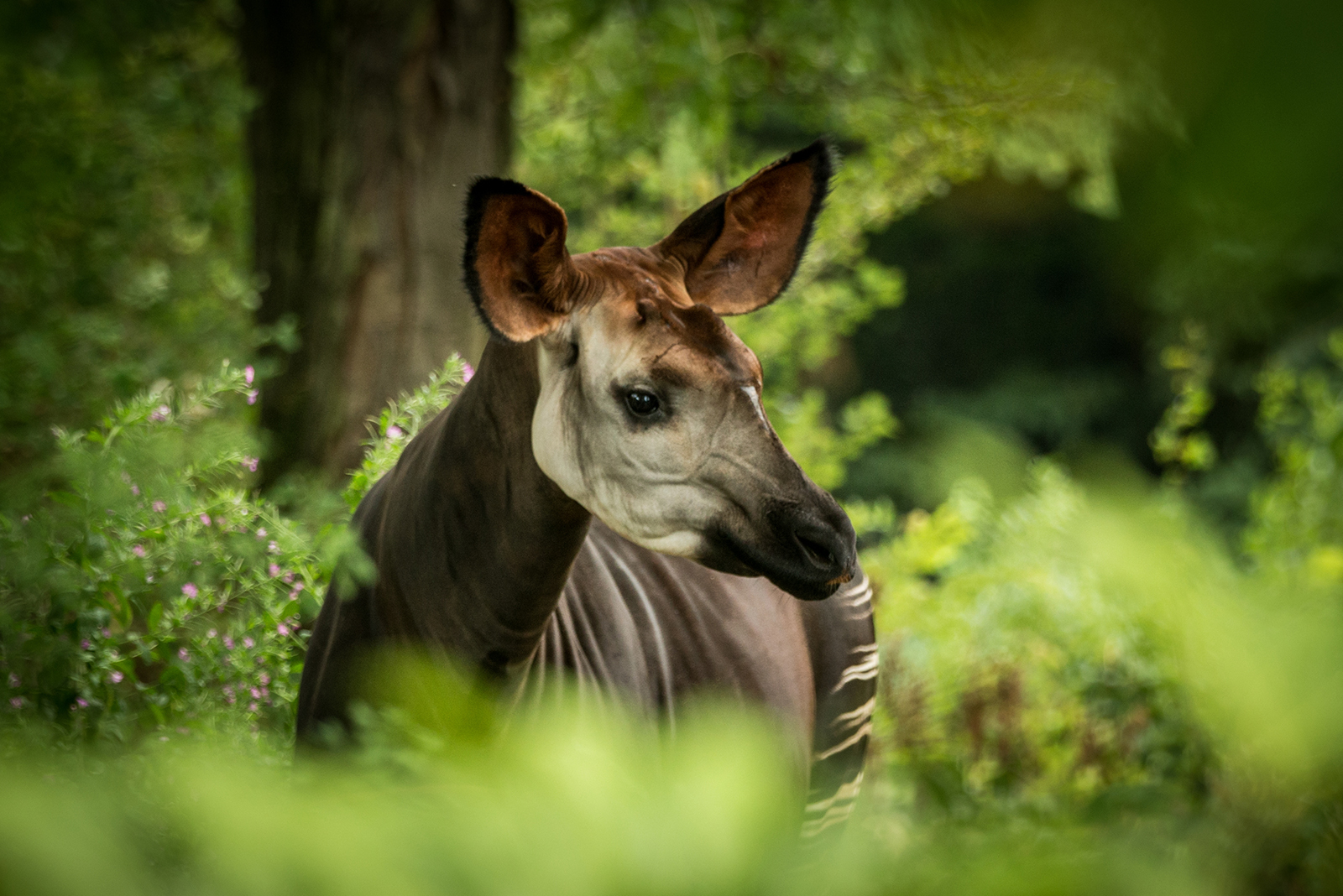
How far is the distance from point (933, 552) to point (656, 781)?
418 cm

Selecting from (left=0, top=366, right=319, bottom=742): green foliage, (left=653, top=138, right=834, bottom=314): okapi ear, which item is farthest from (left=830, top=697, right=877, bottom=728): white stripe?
(left=0, top=366, right=319, bottom=742): green foliage

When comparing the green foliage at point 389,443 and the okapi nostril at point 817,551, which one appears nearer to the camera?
the okapi nostril at point 817,551

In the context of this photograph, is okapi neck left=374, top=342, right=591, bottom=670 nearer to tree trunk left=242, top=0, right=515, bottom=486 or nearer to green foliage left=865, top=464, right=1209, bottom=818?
green foliage left=865, top=464, right=1209, bottom=818

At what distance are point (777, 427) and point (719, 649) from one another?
239 cm

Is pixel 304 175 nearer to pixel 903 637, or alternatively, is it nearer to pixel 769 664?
pixel 769 664

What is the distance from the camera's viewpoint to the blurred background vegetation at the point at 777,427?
54 cm

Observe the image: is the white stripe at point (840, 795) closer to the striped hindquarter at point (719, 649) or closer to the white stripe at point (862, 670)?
the striped hindquarter at point (719, 649)

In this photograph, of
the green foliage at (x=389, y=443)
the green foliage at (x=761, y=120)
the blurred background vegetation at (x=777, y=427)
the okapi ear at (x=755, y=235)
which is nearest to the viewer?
the blurred background vegetation at (x=777, y=427)

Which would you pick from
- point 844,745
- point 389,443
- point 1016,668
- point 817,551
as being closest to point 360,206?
point 389,443

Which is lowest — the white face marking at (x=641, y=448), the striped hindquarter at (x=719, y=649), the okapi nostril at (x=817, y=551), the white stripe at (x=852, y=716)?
the white stripe at (x=852, y=716)

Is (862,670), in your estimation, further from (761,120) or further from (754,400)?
(761,120)

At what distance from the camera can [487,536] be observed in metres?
1.77

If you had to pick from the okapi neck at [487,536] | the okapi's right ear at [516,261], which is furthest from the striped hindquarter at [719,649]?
the okapi's right ear at [516,261]

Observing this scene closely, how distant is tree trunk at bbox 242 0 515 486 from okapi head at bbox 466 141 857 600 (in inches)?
88.7
